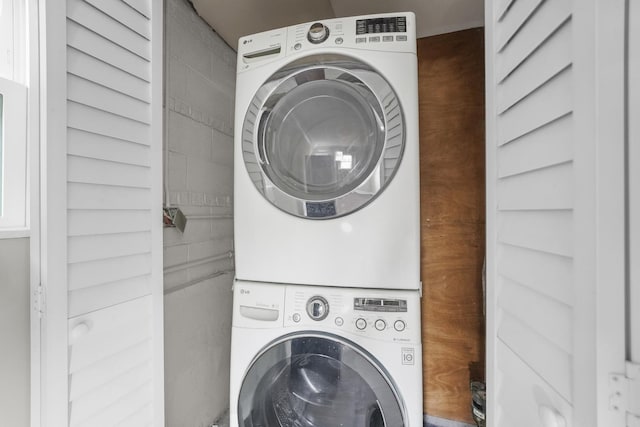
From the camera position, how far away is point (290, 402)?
44.8 inches

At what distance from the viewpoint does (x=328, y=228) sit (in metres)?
1.10

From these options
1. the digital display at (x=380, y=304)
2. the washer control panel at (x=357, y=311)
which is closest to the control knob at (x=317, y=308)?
the washer control panel at (x=357, y=311)

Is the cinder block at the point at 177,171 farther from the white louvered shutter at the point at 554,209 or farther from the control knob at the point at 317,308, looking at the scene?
the white louvered shutter at the point at 554,209

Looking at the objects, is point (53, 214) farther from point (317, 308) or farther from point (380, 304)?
point (380, 304)

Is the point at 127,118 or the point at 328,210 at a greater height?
the point at 127,118

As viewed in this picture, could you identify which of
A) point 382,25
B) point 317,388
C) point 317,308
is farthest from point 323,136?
point 317,388

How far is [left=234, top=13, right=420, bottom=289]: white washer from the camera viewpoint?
1.05 metres

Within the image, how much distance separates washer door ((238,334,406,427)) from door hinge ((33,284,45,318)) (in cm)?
65

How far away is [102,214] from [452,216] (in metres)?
1.41

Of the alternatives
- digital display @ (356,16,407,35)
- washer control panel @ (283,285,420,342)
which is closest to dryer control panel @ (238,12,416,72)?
digital display @ (356,16,407,35)

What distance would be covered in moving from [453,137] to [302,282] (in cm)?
101

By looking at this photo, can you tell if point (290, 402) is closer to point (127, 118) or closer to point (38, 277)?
point (38, 277)

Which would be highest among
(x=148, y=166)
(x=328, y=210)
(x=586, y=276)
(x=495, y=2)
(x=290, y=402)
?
(x=495, y=2)

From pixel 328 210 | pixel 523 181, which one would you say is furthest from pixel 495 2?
pixel 328 210
